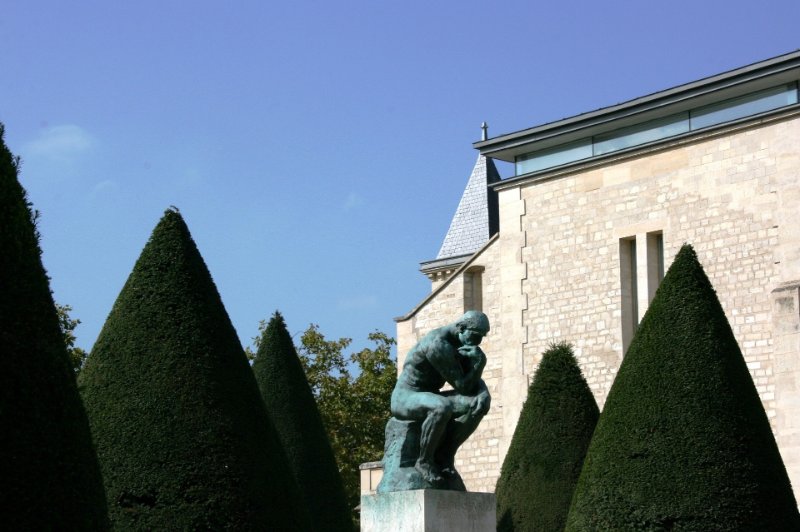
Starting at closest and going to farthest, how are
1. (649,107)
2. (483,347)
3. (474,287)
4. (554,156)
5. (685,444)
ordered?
(685,444)
(649,107)
(554,156)
(483,347)
(474,287)

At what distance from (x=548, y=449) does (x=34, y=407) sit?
9581mm

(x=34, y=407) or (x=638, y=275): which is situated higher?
(x=638, y=275)

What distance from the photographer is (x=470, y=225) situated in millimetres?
37000

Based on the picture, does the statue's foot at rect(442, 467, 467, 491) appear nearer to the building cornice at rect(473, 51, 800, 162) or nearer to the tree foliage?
the building cornice at rect(473, 51, 800, 162)

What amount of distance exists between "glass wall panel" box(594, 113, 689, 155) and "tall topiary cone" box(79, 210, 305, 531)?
1146cm

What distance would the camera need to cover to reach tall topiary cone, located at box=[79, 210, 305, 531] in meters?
11.8

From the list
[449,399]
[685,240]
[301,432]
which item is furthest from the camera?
[685,240]

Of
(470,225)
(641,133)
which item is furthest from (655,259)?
(470,225)

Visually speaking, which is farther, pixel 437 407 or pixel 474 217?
pixel 474 217

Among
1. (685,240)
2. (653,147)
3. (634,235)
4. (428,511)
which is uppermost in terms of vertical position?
(653,147)

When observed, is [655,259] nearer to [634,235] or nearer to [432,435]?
[634,235]

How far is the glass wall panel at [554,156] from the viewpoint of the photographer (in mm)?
23672

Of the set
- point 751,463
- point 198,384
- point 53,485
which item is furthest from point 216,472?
point 751,463

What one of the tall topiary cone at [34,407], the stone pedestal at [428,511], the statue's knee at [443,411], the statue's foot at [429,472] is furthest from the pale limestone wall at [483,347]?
the tall topiary cone at [34,407]
